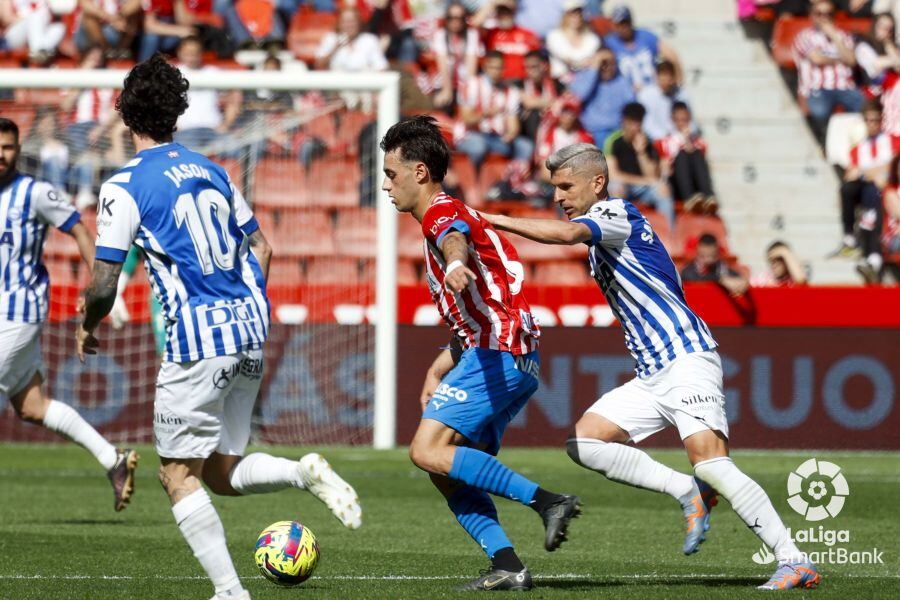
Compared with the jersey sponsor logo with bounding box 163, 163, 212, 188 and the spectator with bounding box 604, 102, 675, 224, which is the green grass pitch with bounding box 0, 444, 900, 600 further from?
the spectator with bounding box 604, 102, 675, 224

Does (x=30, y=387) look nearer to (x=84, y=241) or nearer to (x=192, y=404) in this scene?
(x=84, y=241)

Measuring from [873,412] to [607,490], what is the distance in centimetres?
381

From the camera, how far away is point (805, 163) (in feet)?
60.9

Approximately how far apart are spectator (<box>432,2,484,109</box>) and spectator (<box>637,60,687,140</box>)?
6.59ft

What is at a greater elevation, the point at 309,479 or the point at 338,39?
the point at 338,39

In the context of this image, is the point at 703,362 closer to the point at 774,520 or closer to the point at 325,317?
the point at 774,520

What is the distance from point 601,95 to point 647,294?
11054 mm

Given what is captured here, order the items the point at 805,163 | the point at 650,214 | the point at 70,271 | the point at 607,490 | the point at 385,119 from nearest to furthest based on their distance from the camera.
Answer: the point at 607,490
the point at 385,119
the point at 70,271
the point at 650,214
the point at 805,163

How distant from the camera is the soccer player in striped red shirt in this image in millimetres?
6039

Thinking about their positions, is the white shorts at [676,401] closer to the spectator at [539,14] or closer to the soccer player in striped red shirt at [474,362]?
the soccer player in striped red shirt at [474,362]

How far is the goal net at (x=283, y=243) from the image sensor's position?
13.6 metres

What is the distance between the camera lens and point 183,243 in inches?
223

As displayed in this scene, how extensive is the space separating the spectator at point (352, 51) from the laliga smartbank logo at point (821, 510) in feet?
24.0

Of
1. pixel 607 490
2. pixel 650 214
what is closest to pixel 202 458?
pixel 607 490
